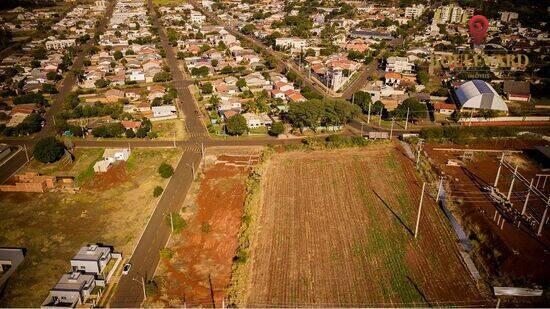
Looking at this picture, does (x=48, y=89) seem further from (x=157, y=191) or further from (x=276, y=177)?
(x=276, y=177)

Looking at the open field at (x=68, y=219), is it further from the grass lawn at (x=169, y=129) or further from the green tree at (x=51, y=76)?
the green tree at (x=51, y=76)

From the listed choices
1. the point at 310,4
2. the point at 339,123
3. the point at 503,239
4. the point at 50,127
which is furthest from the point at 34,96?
the point at 310,4

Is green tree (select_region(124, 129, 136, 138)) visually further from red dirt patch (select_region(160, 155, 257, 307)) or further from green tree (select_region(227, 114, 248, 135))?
red dirt patch (select_region(160, 155, 257, 307))

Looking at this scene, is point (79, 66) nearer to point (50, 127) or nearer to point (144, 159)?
point (50, 127)

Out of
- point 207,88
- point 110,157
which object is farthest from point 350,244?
point 207,88

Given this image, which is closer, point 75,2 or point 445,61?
point 445,61
